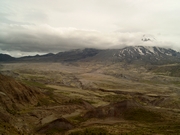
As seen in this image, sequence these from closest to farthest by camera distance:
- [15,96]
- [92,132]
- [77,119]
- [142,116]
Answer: [92,132] < [77,119] < [142,116] < [15,96]

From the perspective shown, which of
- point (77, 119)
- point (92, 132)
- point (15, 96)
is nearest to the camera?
point (92, 132)

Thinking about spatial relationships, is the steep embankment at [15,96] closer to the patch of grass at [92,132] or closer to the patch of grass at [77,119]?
the patch of grass at [77,119]

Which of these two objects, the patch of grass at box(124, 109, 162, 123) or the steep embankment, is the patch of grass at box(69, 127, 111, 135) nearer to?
the patch of grass at box(124, 109, 162, 123)

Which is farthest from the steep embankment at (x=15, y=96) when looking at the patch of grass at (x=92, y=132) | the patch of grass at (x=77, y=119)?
the patch of grass at (x=92, y=132)

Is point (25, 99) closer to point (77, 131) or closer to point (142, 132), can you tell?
point (77, 131)

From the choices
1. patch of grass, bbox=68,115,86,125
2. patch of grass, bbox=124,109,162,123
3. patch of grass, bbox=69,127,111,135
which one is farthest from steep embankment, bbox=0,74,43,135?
patch of grass, bbox=124,109,162,123

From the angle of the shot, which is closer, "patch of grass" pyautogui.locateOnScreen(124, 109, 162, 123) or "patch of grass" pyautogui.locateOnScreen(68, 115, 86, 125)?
"patch of grass" pyautogui.locateOnScreen(68, 115, 86, 125)

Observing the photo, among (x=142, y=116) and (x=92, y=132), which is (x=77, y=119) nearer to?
(x=92, y=132)

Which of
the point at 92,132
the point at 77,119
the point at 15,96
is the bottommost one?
the point at 77,119

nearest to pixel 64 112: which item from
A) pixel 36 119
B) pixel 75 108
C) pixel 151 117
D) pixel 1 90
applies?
pixel 75 108

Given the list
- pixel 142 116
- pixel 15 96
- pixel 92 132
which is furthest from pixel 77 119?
pixel 15 96

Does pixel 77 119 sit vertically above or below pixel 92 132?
below
